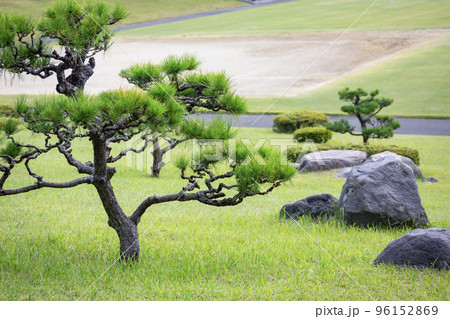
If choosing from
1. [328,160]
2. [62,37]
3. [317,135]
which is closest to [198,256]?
[62,37]

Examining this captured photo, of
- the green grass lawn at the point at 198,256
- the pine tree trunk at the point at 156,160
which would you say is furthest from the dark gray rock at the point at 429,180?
the pine tree trunk at the point at 156,160

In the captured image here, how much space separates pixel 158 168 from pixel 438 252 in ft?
15.4

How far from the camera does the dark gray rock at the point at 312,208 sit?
514cm

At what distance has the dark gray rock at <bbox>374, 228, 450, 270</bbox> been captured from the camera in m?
3.67

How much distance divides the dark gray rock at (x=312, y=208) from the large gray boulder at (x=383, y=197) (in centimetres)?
20

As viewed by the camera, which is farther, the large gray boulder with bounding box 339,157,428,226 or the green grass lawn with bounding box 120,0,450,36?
the green grass lawn with bounding box 120,0,450,36

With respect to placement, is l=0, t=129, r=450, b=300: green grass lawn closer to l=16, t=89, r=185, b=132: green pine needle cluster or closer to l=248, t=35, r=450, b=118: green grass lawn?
l=16, t=89, r=185, b=132: green pine needle cluster

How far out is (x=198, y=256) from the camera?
12.5 feet

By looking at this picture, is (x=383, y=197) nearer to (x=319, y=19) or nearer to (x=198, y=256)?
(x=198, y=256)

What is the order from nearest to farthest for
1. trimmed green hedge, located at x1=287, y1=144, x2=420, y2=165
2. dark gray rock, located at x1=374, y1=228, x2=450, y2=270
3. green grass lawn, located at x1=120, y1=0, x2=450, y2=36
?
1. dark gray rock, located at x1=374, y1=228, x2=450, y2=270
2. trimmed green hedge, located at x1=287, y1=144, x2=420, y2=165
3. green grass lawn, located at x1=120, y1=0, x2=450, y2=36

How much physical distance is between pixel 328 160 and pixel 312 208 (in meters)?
3.38

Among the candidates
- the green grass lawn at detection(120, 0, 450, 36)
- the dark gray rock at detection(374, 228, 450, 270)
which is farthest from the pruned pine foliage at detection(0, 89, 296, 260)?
the green grass lawn at detection(120, 0, 450, 36)

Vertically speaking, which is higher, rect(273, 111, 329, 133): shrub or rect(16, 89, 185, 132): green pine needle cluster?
rect(16, 89, 185, 132): green pine needle cluster

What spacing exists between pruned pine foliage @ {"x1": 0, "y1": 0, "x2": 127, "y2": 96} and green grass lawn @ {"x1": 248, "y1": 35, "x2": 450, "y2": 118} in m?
13.1
